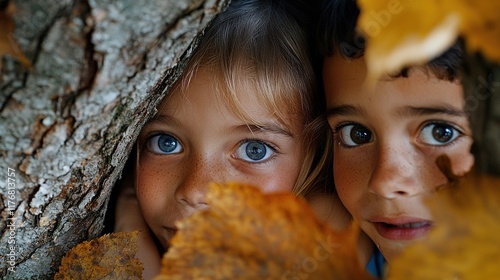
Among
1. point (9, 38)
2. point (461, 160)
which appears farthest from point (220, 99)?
point (9, 38)

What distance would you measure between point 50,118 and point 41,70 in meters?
0.09

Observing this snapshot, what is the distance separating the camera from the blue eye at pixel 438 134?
1117mm

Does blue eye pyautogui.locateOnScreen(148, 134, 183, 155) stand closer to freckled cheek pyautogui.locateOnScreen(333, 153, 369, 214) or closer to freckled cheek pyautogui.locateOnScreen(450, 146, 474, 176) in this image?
freckled cheek pyautogui.locateOnScreen(333, 153, 369, 214)

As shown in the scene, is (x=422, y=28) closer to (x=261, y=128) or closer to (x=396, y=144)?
(x=396, y=144)

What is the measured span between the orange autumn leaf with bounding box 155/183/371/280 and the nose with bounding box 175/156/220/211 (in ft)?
2.37

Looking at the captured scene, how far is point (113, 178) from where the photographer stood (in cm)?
113

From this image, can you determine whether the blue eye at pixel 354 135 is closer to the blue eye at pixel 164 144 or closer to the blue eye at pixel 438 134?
the blue eye at pixel 438 134

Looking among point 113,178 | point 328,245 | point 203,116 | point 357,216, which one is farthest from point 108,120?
point 357,216

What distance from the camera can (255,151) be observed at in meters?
1.53

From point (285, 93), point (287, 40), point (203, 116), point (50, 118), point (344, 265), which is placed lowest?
point (344, 265)

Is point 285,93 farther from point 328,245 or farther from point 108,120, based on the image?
point 328,245

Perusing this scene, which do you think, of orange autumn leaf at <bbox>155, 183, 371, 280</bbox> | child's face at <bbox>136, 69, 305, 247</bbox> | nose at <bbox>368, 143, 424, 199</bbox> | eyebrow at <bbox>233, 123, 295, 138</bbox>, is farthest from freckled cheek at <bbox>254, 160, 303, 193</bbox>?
orange autumn leaf at <bbox>155, 183, 371, 280</bbox>

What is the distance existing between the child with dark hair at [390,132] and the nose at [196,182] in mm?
322

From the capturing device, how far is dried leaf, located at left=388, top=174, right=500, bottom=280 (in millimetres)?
566
